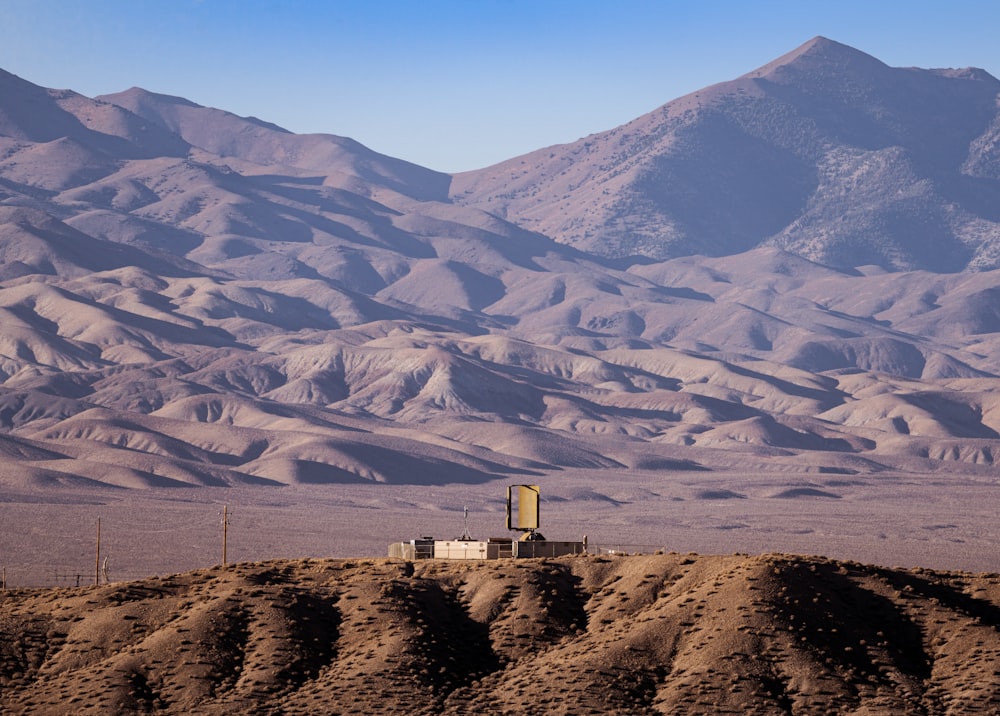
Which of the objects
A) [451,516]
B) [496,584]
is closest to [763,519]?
[451,516]

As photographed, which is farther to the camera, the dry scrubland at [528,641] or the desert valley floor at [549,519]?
the desert valley floor at [549,519]

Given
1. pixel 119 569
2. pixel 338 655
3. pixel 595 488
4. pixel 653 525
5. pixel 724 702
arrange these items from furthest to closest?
pixel 595 488 < pixel 653 525 < pixel 119 569 < pixel 338 655 < pixel 724 702

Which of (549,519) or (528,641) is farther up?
(549,519)

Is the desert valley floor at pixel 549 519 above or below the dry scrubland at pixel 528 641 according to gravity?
above

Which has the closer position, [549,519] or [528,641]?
[528,641]

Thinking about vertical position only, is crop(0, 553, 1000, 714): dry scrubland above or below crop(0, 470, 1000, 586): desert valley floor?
below

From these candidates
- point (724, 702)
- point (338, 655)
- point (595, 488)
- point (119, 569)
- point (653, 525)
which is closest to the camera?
point (724, 702)

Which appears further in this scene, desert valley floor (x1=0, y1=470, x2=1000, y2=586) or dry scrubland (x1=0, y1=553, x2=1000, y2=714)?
desert valley floor (x1=0, y1=470, x2=1000, y2=586)

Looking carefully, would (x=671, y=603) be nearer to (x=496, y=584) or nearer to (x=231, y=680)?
(x=496, y=584)
